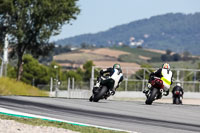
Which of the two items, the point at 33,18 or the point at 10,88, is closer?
the point at 10,88

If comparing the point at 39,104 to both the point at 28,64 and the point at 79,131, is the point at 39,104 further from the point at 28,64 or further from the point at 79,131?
the point at 28,64

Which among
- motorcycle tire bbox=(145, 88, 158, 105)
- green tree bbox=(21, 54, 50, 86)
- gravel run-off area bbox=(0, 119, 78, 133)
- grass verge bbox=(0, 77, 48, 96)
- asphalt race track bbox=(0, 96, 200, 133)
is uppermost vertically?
green tree bbox=(21, 54, 50, 86)

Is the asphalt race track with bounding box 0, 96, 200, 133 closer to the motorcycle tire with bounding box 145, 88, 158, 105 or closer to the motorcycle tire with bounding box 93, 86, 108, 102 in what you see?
the motorcycle tire with bounding box 145, 88, 158, 105

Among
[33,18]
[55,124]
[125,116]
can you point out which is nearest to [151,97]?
[125,116]

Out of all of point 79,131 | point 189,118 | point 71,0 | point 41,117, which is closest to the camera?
point 79,131

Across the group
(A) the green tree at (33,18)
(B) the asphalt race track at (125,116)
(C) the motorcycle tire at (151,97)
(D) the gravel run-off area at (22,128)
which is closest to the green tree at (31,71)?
(A) the green tree at (33,18)

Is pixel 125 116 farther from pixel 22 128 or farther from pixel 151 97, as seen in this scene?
pixel 151 97

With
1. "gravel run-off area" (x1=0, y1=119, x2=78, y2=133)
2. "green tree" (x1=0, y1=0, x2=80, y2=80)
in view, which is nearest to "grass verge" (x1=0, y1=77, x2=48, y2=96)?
"green tree" (x1=0, y1=0, x2=80, y2=80)

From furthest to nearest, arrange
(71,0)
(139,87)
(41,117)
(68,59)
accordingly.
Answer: (68,59), (139,87), (71,0), (41,117)

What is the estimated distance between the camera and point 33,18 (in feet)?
136

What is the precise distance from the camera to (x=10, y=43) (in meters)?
42.7

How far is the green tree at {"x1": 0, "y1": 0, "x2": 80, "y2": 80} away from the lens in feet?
134

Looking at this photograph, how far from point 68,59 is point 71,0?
153779mm

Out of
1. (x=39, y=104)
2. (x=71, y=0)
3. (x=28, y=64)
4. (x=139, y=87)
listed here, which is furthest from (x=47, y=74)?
(x=39, y=104)
